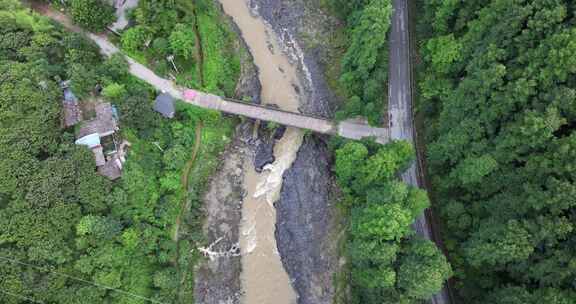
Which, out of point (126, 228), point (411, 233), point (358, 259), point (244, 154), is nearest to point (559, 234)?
point (411, 233)

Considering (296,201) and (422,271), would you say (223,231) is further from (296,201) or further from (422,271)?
(422,271)

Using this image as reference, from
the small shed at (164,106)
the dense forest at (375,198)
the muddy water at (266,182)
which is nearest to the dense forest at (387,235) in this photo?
the dense forest at (375,198)

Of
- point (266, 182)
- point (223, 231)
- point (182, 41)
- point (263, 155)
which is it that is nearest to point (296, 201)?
point (266, 182)

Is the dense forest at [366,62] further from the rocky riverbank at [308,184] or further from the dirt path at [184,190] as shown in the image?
the dirt path at [184,190]

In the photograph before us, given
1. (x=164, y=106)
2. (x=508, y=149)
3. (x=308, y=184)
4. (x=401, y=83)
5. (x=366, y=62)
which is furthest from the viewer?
(x=308, y=184)

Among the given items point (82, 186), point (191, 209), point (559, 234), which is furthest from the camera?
point (191, 209)

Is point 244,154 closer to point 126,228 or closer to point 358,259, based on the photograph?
point 126,228

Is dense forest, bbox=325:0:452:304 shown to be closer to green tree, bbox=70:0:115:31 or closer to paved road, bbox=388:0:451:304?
paved road, bbox=388:0:451:304
